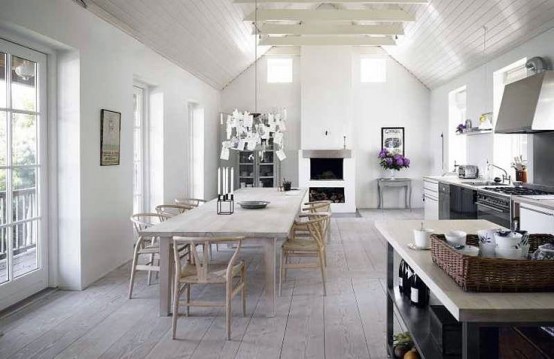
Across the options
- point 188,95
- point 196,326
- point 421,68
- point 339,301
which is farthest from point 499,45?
point 196,326

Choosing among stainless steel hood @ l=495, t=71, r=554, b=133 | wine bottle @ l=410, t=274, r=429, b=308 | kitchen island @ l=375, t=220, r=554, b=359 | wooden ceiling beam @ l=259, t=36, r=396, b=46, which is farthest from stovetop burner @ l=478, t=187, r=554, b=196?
wooden ceiling beam @ l=259, t=36, r=396, b=46

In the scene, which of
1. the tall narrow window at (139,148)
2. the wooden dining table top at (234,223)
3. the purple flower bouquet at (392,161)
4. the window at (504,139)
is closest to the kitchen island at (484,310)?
the wooden dining table top at (234,223)

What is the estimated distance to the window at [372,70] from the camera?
34.9ft

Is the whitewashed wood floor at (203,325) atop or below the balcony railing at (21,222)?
below

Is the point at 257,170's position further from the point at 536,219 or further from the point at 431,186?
the point at 536,219

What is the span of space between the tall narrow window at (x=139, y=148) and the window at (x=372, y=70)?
5.85 meters

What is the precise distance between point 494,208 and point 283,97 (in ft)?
21.2

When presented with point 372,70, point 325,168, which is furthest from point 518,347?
point 372,70

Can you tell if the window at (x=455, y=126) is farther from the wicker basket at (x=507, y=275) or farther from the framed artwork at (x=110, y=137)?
the wicker basket at (x=507, y=275)

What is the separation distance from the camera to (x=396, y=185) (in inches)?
416

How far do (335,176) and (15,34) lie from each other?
24.4 feet

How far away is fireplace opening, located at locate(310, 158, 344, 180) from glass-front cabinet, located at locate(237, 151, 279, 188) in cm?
85

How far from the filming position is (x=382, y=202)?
419 inches

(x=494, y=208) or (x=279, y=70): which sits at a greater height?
(x=279, y=70)
